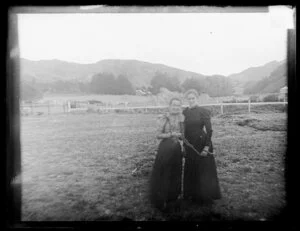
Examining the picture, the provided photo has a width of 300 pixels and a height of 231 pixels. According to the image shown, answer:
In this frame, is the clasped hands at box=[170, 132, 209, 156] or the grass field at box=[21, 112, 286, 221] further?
the clasped hands at box=[170, 132, 209, 156]

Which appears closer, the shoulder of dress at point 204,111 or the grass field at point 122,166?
the grass field at point 122,166

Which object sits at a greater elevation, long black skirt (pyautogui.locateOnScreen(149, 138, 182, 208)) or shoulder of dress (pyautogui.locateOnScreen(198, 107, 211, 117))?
shoulder of dress (pyautogui.locateOnScreen(198, 107, 211, 117))

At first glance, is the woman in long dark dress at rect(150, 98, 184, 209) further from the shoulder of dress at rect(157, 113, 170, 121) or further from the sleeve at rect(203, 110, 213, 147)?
the sleeve at rect(203, 110, 213, 147)

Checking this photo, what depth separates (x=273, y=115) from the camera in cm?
342

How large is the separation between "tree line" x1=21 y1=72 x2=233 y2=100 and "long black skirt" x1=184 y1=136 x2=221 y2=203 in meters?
0.81

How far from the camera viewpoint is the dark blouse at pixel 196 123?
333cm

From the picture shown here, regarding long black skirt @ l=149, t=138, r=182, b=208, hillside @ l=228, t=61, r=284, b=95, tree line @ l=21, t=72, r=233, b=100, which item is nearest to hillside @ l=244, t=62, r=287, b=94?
hillside @ l=228, t=61, r=284, b=95

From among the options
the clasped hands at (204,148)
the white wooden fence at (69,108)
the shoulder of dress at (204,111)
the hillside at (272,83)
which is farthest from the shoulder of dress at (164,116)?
the hillside at (272,83)

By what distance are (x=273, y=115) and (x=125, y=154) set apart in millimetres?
2257

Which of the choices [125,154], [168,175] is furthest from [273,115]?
[125,154]

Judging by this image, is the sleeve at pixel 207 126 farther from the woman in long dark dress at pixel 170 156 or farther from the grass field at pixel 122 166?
the woman in long dark dress at pixel 170 156

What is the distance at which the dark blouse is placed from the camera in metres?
3.33
